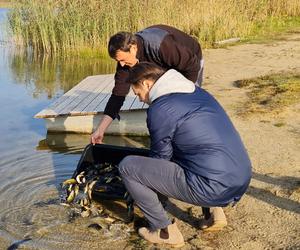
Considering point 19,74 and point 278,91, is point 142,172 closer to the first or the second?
point 278,91

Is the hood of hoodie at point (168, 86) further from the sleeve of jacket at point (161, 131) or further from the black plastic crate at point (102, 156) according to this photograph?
the black plastic crate at point (102, 156)

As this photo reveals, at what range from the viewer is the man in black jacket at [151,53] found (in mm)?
4129

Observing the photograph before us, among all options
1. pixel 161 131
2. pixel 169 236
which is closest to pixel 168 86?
pixel 161 131

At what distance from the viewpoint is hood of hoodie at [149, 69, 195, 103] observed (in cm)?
343

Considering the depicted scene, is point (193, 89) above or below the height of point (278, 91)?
above

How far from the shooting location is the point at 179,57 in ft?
14.9

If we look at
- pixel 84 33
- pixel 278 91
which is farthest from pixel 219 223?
pixel 84 33

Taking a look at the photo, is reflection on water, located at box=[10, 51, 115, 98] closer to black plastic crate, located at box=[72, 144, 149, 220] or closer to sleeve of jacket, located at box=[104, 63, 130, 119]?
black plastic crate, located at box=[72, 144, 149, 220]

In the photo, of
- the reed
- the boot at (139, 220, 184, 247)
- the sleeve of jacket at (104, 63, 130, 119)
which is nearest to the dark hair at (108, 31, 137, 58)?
the sleeve of jacket at (104, 63, 130, 119)

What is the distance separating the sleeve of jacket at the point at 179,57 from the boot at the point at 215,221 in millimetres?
1348

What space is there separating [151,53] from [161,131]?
1207 millimetres

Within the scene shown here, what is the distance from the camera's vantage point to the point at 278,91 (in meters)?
8.73

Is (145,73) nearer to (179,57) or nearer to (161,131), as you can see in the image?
(161,131)

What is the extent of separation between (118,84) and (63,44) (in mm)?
9520
